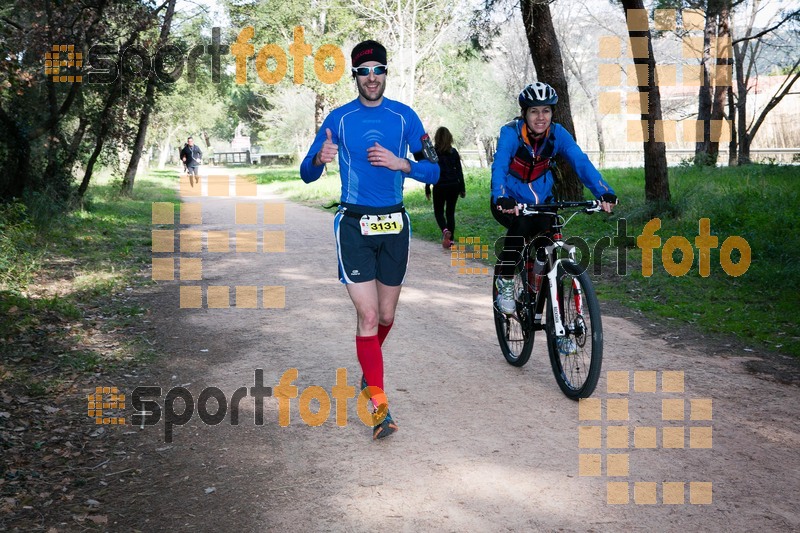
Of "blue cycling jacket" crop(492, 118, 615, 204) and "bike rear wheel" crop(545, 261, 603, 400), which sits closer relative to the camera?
"bike rear wheel" crop(545, 261, 603, 400)

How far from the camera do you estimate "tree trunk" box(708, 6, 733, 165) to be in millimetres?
25203

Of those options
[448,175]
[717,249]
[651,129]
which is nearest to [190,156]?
[448,175]

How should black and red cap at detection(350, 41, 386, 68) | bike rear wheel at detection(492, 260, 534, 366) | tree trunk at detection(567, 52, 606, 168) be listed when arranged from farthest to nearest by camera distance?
1. tree trunk at detection(567, 52, 606, 168)
2. bike rear wheel at detection(492, 260, 534, 366)
3. black and red cap at detection(350, 41, 386, 68)

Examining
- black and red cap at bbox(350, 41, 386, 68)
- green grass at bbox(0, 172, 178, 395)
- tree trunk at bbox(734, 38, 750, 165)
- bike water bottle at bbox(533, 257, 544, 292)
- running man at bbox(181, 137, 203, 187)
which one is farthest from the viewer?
running man at bbox(181, 137, 203, 187)

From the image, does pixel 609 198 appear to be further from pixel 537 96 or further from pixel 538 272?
pixel 537 96

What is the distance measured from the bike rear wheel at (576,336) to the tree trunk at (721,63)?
20920 millimetres

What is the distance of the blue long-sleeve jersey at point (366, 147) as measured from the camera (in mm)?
4871

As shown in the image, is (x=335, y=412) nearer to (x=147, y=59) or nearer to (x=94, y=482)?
(x=94, y=482)

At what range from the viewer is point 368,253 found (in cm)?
490

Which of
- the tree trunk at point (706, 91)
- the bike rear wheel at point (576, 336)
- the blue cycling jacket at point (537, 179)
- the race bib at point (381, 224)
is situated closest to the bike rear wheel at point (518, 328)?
the bike rear wheel at point (576, 336)

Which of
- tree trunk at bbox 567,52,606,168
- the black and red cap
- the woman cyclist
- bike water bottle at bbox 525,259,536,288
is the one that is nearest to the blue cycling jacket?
the woman cyclist

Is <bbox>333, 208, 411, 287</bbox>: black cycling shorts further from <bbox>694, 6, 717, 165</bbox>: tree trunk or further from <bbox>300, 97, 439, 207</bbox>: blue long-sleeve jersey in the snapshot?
<bbox>694, 6, 717, 165</bbox>: tree trunk

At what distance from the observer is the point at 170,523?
3.80 meters

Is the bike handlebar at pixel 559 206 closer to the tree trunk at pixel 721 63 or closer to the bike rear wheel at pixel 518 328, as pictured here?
the bike rear wheel at pixel 518 328
